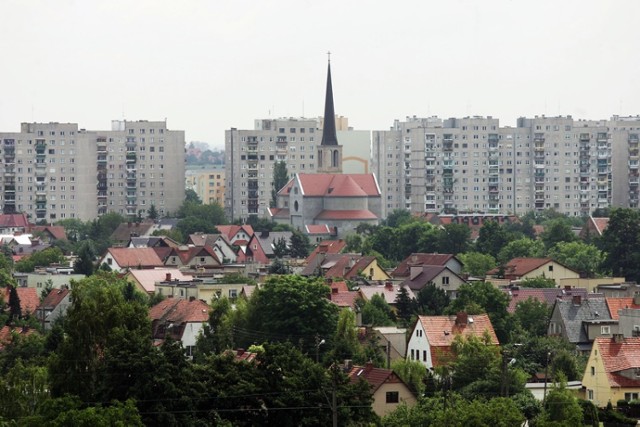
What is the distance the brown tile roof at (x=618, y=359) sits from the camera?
55.8 m

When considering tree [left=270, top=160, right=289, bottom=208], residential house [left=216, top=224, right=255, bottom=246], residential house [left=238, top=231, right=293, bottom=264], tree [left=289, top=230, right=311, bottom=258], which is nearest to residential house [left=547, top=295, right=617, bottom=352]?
residential house [left=238, top=231, right=293, bottom=264]

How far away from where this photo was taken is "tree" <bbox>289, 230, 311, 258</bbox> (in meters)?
134

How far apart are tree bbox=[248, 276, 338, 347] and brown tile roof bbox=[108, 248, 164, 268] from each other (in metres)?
37.0

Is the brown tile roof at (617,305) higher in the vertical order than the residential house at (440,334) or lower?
higher

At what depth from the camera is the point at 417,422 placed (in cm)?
4766

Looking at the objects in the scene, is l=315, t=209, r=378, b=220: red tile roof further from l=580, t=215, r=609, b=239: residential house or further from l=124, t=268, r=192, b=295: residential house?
l=124, t=268, r=192, b=295: residential house

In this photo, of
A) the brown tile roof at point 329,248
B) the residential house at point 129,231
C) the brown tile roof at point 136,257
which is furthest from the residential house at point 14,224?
the brown tile roof at point 136,257

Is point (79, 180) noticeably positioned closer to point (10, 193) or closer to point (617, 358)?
point (10, 193)

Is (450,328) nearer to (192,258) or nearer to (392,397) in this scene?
(392,397)

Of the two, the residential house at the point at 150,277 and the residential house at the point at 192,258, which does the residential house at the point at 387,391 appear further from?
the residential house at the point at 192,258

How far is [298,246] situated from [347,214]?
2627cm

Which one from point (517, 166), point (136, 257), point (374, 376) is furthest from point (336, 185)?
point (374, 376)

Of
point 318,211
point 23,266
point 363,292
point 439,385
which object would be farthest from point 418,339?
point 318,211

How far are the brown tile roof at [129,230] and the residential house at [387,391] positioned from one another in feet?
306
